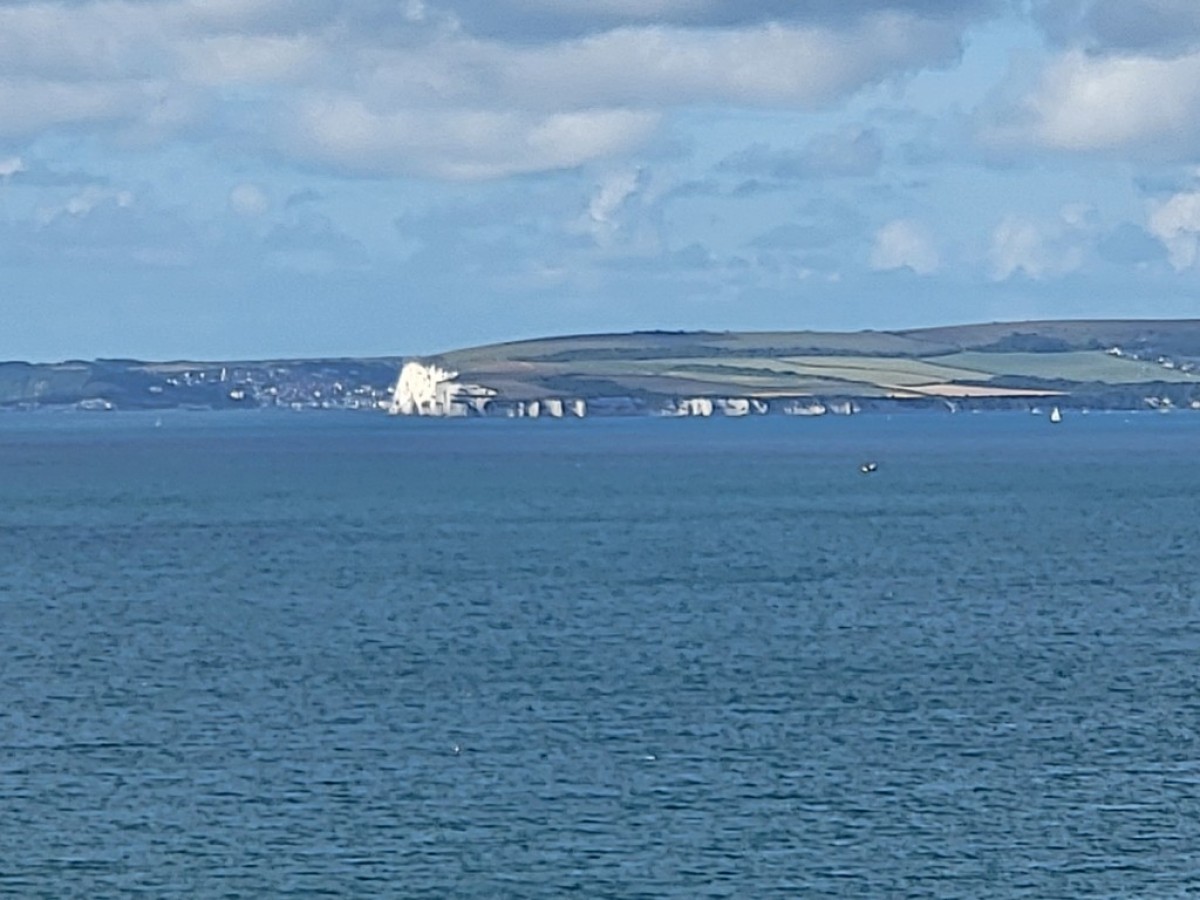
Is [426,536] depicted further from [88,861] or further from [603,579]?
[88,861]

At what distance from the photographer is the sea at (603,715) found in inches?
1596

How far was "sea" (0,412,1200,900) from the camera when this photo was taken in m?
40.5

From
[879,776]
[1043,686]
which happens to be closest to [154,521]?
[1043,686]

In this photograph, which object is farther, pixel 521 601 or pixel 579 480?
pixel 579 480

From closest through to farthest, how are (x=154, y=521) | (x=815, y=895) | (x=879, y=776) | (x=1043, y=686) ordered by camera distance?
(x=815, y=895), (x=879, y=776), (x=1043, y=686), (x=154, y=521)

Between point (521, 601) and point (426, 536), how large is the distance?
31.1 meters

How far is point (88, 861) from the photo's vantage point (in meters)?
40.8

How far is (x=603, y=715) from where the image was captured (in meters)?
53.4

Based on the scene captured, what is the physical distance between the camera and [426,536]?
4264 inches

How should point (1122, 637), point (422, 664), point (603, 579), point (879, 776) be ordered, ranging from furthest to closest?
point (603, 579)
point (1122, 637)
point (422, 664)
point (879, 776)

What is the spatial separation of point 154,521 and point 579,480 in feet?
149

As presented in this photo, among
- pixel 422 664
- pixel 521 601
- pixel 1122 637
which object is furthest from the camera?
pixel 521 601

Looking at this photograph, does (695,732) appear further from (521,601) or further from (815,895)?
(521,601)

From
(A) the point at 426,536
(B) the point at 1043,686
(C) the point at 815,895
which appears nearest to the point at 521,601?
(B) the point at 1043,686
